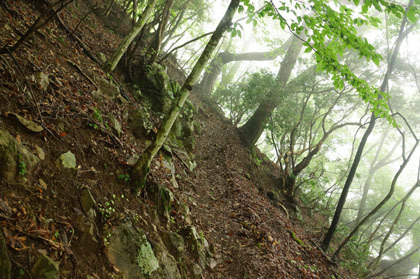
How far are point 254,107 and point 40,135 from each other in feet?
37.2

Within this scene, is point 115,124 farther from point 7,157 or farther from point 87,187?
point 7,157

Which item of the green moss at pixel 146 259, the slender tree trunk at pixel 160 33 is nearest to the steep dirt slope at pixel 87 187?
the green moss at pixel 146 259

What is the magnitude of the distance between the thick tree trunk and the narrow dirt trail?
234 centimetres

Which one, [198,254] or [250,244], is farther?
[250,244]

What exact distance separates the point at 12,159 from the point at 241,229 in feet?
17.9

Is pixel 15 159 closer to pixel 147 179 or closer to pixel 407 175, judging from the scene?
pixel 147 179

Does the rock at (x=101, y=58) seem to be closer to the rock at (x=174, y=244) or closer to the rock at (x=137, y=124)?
the rock at (x=137, y=124)

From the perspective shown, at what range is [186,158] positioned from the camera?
812 cm

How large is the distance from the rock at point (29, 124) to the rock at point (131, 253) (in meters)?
1.78

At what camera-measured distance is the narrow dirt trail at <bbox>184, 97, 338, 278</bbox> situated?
18.1 ft

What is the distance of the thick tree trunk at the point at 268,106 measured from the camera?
1130 cm

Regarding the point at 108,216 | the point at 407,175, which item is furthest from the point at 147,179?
the point at 407,175

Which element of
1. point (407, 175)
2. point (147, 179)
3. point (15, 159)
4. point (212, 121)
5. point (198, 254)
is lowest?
point (198, 254)

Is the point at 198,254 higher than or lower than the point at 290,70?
lower
